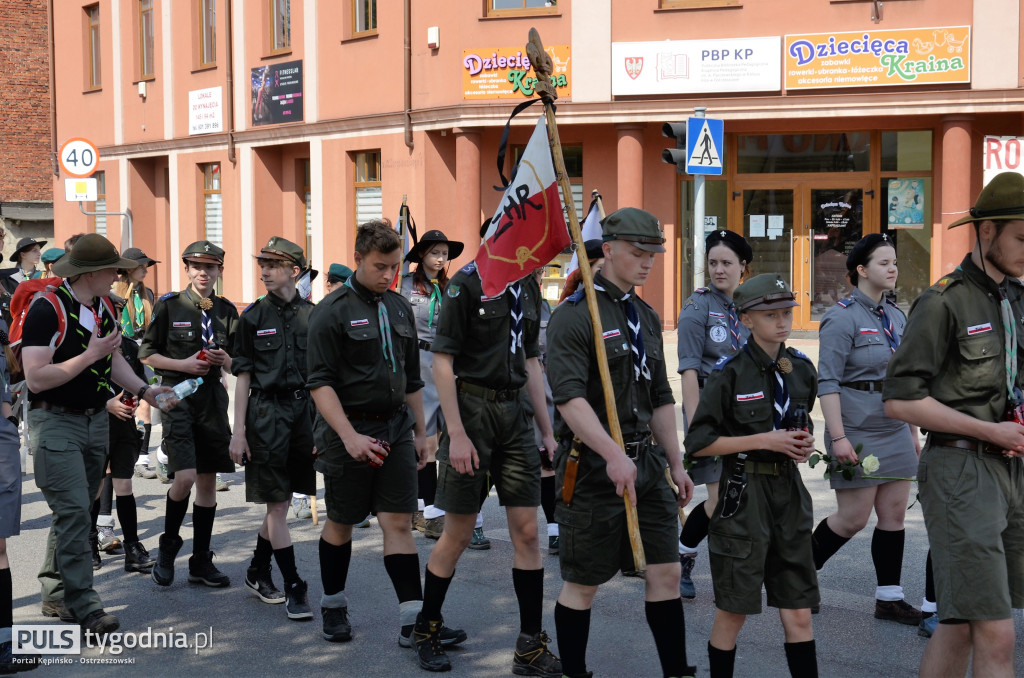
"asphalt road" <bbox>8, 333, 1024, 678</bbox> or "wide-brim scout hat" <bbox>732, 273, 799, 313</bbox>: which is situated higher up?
"wide-brim scout hat" <bbox>732, 273, 799, 313</bbox>

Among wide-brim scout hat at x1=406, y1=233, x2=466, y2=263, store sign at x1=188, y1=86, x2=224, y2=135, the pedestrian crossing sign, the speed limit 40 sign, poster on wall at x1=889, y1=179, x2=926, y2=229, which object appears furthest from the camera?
store sign at x1=188, y1=86, x2=224, y2=135

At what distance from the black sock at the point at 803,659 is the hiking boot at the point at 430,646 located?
1717mm

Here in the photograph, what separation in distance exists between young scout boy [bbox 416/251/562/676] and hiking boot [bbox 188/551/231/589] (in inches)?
72.5

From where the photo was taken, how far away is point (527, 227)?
5.43 metres

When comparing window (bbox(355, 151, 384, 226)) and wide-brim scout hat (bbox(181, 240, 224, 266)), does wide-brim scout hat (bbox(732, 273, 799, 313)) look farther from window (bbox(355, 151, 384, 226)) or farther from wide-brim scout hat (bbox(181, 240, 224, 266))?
window (bbox(355, 151, 384, 226))

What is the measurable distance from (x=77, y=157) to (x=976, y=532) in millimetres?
17940

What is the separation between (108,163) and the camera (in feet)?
96.1

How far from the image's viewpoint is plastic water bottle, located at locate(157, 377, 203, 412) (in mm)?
6309

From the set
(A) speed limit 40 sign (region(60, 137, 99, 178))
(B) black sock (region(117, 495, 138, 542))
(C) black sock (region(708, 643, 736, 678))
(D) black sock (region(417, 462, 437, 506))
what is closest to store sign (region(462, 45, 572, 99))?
(A) speed limit 40 sign (region(60, 137, 99, 178))

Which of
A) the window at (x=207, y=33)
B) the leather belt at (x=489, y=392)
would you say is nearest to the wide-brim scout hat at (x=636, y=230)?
the leather belt at (x=489, y=392)

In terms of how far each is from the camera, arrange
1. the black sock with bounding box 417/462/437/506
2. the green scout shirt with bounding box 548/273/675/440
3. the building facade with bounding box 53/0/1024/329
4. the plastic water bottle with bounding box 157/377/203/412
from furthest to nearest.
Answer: the building facade with bounding box 53/0/1024/329
the black sock with bounding box 417/462/437/506
the plastic water bottle with bounding box 157/377/203/412
the green scout shirt with bounding box 548/273/675/440

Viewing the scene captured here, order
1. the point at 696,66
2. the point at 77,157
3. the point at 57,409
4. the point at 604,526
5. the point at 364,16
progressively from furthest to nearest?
the point at 364,16, the point at 77,157, the point at 696,66, the point at 57,409, the point at 604,526

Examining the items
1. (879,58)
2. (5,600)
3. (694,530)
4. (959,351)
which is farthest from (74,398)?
(879,58)

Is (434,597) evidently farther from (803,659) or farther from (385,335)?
(803,659)
